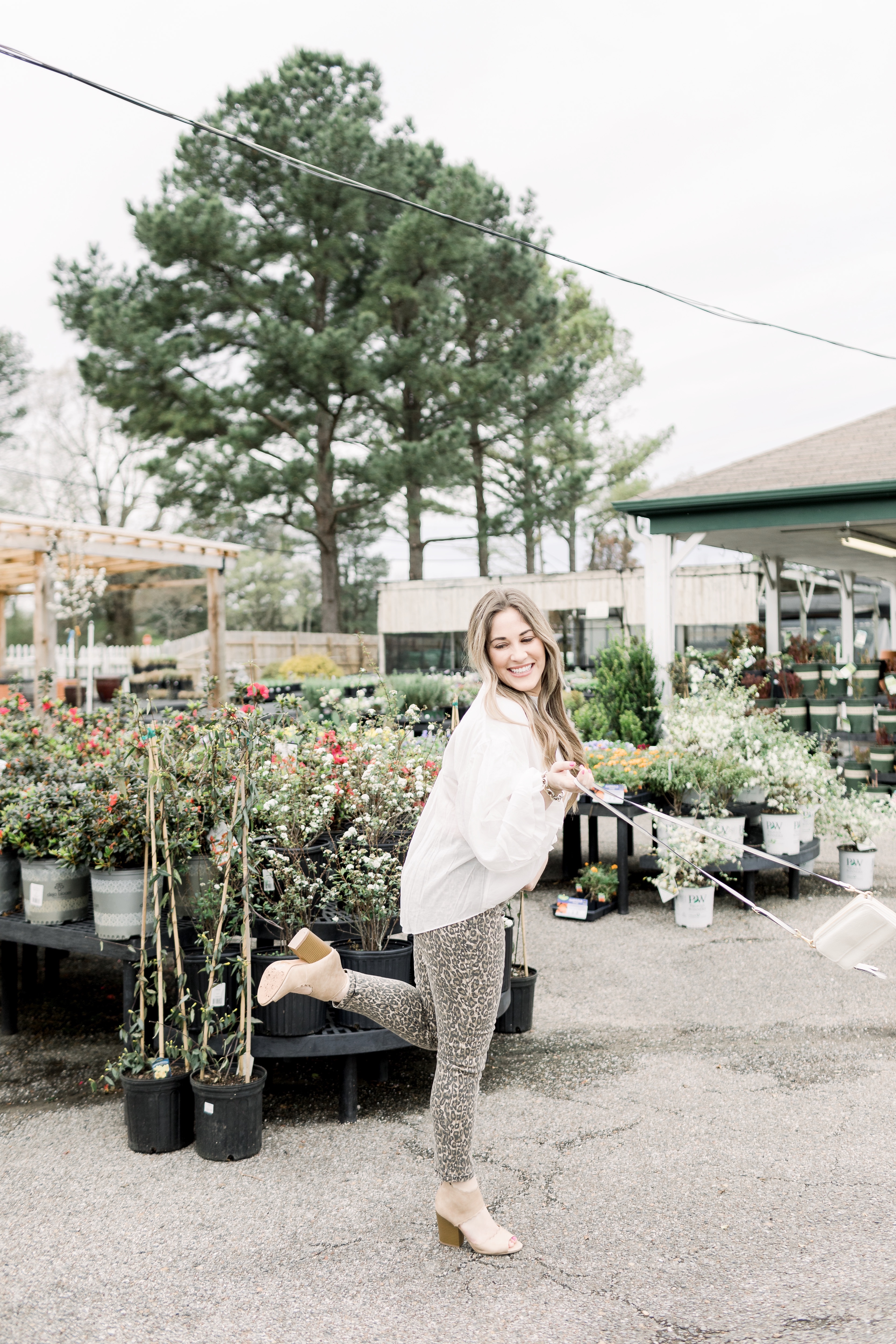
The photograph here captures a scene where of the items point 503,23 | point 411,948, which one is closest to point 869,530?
point 503,23

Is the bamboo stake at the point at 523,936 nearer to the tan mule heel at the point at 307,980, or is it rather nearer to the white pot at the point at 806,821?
the tan mule heel at the point at 307,980

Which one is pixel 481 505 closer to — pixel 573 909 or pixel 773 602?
pixel 773 602

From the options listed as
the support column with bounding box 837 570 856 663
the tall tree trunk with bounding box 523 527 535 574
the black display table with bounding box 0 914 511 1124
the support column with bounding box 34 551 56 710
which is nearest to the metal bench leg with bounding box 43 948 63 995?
the black display table with bounding box 0 914 511 1124

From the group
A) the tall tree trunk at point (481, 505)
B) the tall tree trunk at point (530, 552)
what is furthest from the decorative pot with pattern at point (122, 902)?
the tall tree trunk at point (530, 552)

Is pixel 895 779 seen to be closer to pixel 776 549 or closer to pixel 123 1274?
pixel 776 549

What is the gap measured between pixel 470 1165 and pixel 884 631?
1822 centimetres

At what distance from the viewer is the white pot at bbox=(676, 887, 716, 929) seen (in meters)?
5.50

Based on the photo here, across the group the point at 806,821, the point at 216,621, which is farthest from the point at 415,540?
the point at 806,821

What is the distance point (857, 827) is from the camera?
20.2 feet

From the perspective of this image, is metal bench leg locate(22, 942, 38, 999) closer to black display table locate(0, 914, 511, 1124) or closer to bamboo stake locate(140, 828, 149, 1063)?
black display table locate(0, 914, 511, 1124)

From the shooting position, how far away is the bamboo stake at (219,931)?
293 centimetres

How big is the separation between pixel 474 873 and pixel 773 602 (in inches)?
504

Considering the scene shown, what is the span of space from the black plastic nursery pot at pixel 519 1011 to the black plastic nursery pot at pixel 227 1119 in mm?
1264

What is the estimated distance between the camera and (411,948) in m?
3.34
